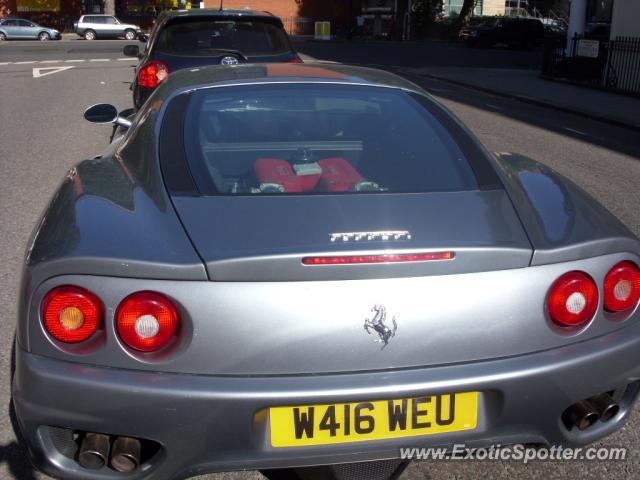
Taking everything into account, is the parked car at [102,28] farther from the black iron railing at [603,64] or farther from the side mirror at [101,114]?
the side mirror at [101,114]

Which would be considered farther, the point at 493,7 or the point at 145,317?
the point at 493,7

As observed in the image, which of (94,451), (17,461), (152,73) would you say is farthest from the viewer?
(152,73)

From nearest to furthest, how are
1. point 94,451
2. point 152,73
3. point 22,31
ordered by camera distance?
1. point 94,451
2. point 152,73
3. point 22,31

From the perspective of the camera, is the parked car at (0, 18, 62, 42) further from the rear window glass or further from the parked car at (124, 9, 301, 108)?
the rear window glass

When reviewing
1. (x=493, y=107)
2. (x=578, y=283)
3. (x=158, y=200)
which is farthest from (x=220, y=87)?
(x=493, y=107)

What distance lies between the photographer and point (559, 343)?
2318mm

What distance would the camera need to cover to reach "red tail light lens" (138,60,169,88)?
8.31 meters

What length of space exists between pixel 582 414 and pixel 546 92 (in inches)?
629

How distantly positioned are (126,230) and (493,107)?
13407 millimetres

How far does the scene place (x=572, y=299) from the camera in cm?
234

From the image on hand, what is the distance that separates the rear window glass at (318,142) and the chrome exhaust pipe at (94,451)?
91 centimetres

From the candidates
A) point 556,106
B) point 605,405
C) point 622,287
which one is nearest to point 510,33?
point 556,106

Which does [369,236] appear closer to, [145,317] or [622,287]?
[145,317]

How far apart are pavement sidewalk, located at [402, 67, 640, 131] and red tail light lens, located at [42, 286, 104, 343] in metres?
11.8
